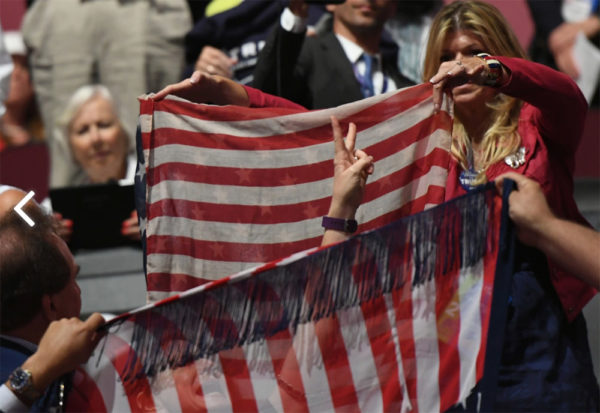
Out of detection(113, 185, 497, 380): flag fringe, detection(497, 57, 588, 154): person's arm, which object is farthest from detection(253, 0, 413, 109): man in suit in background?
detection(113, 185, 497, 380): flag fringe

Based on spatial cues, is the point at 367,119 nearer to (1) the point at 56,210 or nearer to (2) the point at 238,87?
(2) the point at 238,87

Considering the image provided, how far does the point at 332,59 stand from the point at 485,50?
3.97ft

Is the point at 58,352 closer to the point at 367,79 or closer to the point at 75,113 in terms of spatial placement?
the point at 367,79

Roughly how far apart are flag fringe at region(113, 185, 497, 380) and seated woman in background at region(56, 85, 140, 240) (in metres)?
2.57

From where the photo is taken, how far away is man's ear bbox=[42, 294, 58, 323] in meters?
2.42

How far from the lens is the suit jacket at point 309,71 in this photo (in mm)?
3916

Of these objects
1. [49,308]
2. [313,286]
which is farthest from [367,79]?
[49,308]

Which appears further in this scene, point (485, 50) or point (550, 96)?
point (485, 50)

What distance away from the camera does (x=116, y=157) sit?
4949mm

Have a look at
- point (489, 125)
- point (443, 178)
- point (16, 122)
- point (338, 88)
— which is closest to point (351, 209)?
point (443, 178)

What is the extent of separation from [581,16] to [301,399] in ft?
12.1

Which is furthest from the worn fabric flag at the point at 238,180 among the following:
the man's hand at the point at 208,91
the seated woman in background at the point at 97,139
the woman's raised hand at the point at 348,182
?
the seated woman in background at the point at 97,139

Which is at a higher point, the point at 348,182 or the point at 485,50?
the point at 485,50

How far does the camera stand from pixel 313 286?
2367 mm
